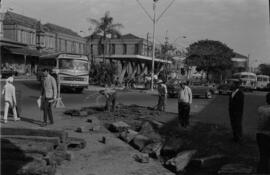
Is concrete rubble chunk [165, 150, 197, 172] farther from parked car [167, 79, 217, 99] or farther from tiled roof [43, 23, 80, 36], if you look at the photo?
tiled roof [43, 23, 80, 36]

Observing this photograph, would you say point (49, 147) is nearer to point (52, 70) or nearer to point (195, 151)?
point (195, 151)

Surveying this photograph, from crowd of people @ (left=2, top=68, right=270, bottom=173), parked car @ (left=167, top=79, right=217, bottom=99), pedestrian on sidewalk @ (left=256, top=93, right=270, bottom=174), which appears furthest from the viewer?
parked car @ (left=167, top=79, right=217, bottom=99)

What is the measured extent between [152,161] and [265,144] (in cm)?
420

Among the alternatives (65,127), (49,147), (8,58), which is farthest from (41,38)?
(49,147)

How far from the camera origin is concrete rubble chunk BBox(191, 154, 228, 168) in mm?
9938

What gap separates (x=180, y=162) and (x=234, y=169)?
1377 millimetres

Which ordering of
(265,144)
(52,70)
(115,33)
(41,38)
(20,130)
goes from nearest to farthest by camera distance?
(265,144) → (20,130) → (52,70) → (115,33) → (41,38)

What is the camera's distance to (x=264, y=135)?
270 inches

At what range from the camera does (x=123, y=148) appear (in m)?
11.6

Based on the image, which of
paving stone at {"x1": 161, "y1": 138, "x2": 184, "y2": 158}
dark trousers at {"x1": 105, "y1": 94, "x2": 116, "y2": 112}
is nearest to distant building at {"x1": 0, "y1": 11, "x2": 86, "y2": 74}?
dark trousers at {"x1": 105, "y1": 94, "x2": 116, "y2": 112}

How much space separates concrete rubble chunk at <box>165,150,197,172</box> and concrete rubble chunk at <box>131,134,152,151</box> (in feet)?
5.48

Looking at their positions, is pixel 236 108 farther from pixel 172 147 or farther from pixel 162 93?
pixel 162 93

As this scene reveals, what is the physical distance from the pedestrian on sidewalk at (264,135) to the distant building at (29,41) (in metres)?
47.0

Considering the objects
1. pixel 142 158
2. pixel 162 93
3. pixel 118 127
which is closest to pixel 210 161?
pixel 142 158
